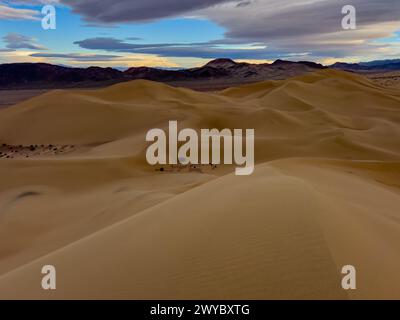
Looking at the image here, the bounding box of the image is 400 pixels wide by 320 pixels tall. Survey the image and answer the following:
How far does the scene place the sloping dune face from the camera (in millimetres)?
2523

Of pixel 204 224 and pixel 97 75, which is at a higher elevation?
pixel 97 75

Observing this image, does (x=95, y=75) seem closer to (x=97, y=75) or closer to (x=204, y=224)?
(x=97, y=75)

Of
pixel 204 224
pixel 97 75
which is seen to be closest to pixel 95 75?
pixel 97 75

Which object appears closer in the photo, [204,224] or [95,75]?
[204,224]

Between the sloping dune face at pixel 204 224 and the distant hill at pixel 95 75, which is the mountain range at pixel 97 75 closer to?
the distant hill at pixel 95 75

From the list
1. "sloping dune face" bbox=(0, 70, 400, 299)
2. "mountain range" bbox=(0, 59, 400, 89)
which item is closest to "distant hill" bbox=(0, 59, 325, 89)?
"mountain range" bbox=(0, 59, 400, 89)

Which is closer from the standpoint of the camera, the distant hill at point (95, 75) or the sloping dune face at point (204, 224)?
the sloping dune face at point (204, 224)

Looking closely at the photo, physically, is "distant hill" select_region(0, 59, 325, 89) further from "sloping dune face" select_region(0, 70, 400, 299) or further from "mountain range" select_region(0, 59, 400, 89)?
"sloping dune face" select_region(0, 70, 400, 299)

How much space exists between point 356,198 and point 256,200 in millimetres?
1834

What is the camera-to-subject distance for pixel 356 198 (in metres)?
4.96

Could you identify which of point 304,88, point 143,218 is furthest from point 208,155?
point 304,88

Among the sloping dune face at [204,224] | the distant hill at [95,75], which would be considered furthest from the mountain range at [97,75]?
the sloping dune face at [204,224]

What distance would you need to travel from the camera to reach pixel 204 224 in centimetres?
330

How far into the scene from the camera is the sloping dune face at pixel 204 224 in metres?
2.52
